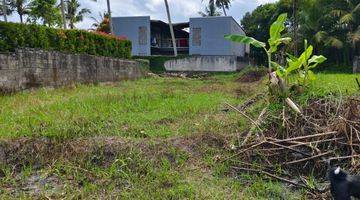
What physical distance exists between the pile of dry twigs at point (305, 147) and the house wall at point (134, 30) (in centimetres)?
2614

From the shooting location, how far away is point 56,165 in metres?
4.59

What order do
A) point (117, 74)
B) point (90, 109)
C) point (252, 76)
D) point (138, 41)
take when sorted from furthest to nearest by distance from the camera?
point (138, 41)
point (252, 76)
point (117, 74)
point (90, 109)

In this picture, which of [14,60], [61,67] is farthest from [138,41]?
[14,60]

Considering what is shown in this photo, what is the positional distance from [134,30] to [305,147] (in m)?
27.0

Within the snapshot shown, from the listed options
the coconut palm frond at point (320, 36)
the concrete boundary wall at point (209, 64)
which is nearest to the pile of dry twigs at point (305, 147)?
the coconut palm frond at point (320, 36)

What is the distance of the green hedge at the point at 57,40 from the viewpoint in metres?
10.4

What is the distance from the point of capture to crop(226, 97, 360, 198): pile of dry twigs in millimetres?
4469

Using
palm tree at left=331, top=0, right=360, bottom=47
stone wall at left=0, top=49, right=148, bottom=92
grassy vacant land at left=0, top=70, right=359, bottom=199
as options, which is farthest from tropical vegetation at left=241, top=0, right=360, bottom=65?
grassy vacant land at left=0, top=70, right=359, bottom=199

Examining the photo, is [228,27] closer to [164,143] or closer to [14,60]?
[14,60]

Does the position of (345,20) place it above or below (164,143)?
above

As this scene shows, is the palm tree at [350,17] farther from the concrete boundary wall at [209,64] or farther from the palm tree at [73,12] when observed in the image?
the palm tree at [73,12]

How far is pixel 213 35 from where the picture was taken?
96.7 feet

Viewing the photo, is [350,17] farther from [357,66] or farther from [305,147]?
[305,147]

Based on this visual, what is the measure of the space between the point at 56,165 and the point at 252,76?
15.3 meters
